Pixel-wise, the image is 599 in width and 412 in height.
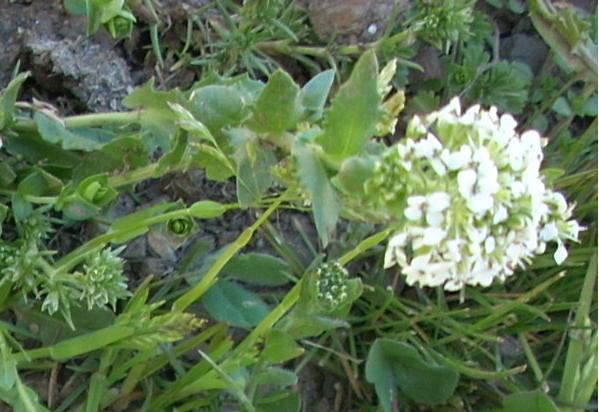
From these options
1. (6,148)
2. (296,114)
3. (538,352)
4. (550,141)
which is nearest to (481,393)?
(538,352)

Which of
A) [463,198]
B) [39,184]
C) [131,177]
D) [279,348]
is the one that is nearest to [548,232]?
[463,198]

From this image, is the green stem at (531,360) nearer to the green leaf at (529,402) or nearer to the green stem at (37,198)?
the green leaf at (529,402)

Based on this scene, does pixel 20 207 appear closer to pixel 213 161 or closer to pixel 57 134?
pixel 57 134

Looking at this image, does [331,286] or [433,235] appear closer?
[433,235]

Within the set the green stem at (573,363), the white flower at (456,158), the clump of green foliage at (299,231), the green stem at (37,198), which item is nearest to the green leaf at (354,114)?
the clump of green foliage at (299,231)

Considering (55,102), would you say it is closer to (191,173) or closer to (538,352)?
(191,173)

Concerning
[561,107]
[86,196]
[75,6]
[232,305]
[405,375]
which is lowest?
[405,375]

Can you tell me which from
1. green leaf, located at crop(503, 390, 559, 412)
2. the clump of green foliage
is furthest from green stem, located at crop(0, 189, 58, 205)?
green leaf, located at crop(503, 390, 559, 412)
